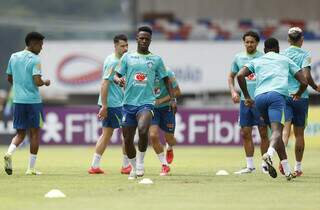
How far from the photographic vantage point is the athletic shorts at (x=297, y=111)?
18.5m

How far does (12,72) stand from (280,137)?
5.08 metres

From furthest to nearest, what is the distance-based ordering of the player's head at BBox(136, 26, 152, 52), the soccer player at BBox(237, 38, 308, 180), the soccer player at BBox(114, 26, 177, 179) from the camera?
the soccer player at BBox(114, 26, 177, 179) → the player's head at BBox(136, 26, 152, 52) → the soccer player at BBox(237, 38, 308, 180)

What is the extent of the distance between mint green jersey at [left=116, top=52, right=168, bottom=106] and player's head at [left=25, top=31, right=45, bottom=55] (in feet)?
6.12

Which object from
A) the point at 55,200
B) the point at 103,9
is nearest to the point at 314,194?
the point at 55,200

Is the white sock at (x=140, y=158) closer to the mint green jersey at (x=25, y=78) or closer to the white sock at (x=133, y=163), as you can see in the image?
the white sock at (x=133, y=163)

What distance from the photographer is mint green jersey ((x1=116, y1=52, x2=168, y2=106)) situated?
1758 centimetres

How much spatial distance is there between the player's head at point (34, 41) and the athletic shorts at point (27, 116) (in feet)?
3.18

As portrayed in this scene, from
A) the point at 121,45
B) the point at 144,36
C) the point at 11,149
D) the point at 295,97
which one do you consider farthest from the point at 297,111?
the point at 11,149

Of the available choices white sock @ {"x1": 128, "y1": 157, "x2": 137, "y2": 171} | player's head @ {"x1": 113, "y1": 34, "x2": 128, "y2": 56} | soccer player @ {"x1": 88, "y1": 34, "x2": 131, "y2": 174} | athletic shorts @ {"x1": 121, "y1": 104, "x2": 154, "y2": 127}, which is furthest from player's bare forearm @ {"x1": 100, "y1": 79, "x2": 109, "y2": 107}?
white sock @ {"x1": 128, "y1": 157, "x2": 137, "y2": 171}

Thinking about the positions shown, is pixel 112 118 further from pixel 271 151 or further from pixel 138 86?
pixel 271 151

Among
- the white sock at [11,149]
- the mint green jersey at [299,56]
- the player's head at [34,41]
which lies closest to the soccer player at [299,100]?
the mint green jersey at [299,56]

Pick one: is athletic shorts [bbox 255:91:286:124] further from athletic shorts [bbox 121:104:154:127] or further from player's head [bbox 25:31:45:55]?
player's head [bbox 25:31:45:55]

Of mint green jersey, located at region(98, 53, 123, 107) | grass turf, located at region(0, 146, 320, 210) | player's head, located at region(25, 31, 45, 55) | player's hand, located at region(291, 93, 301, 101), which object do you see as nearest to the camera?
grass turf, located at region(0, 146, 320, 210)

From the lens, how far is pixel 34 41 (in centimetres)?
1888
